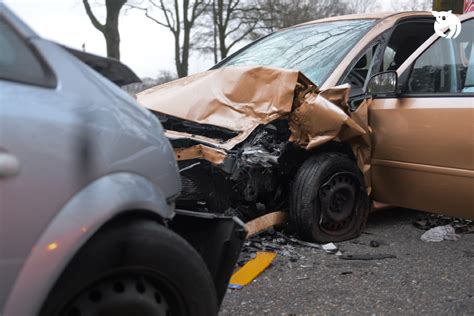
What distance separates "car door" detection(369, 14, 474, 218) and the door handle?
2863 mm

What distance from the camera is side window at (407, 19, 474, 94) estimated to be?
373 cm

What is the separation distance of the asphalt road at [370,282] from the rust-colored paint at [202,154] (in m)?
0.83

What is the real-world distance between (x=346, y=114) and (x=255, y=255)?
4.13 ft

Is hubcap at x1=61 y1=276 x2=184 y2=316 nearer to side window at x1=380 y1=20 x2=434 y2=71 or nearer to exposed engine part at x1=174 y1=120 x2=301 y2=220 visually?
exposed engine part at x1=174 y1=120 x2=301 y2=220

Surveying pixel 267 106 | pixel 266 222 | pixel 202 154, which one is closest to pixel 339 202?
pixel 266 222

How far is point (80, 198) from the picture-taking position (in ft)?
5.42

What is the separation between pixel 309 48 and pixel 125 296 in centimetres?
334

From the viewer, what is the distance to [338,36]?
454cm

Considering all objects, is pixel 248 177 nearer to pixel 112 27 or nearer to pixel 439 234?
pixel 439 234

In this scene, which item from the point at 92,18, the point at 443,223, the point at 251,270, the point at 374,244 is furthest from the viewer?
the point at 92,18

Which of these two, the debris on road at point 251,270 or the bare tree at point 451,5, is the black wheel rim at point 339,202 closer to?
the debris on road at point 251,270

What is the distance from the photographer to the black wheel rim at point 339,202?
3.88 m

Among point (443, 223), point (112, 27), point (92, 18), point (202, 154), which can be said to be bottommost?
point (443, 223)

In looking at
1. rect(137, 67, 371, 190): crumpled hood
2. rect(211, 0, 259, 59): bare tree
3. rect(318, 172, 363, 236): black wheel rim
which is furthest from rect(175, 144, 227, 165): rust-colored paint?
rect(211, 0, 259, 59): bare tree
